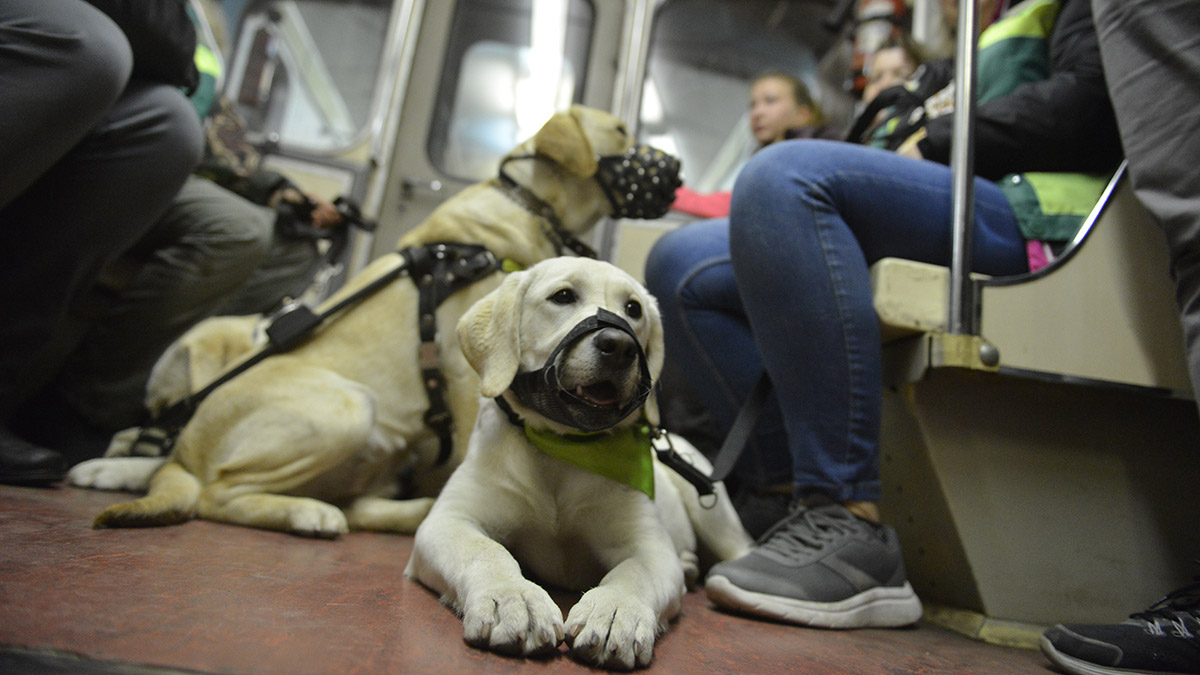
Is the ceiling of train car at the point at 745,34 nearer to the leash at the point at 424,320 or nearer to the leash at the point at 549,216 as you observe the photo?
the leash at the point at 549,216

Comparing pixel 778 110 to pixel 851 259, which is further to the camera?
pixel 778 110

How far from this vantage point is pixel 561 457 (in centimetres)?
123

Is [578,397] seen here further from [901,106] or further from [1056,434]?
[901,106]

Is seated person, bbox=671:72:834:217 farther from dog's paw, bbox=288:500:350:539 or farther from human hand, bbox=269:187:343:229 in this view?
dog's paw, bbox=288:500:350:539

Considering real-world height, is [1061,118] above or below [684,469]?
above

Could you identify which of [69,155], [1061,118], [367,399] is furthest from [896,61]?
[69,155]

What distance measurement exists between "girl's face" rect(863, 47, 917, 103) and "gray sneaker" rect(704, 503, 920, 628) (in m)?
2.04

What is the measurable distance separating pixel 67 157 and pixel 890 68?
2992 mm

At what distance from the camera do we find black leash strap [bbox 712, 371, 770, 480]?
156 centimetres

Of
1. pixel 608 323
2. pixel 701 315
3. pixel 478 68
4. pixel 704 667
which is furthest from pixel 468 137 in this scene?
pixel 704 667

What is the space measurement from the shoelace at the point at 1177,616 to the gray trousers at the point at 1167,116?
372mm

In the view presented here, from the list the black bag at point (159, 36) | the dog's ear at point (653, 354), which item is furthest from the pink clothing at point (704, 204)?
the black bag at point (159, 36)

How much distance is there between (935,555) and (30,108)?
2378mm

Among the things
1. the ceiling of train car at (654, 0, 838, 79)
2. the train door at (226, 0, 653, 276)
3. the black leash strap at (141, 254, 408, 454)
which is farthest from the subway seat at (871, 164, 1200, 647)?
the ceiling of train car at (654, 0, 838, 79)
